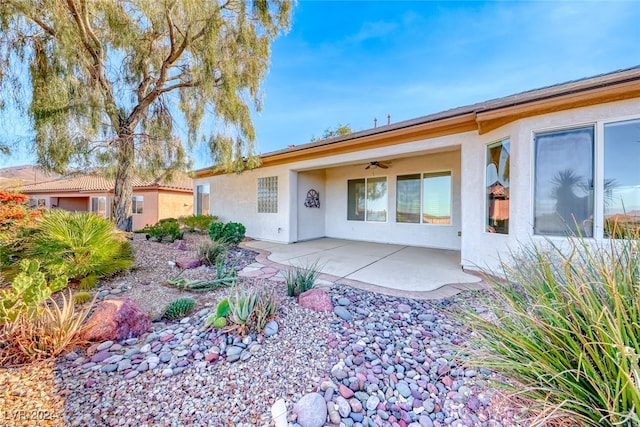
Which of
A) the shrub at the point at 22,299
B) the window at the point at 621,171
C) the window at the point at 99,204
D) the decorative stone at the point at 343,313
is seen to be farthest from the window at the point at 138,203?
the window at the point at 621,171

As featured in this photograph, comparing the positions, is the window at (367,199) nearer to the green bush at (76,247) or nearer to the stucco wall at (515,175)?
the stucco wall at (515,175)

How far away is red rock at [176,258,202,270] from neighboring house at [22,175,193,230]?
42.2 ft

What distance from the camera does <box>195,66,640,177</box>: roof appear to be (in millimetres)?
3990

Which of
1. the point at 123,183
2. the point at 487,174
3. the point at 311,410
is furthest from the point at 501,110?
the point at 123,183

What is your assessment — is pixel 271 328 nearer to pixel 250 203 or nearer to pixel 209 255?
pixel 209 255

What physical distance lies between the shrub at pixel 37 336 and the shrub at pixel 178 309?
0.89 meters

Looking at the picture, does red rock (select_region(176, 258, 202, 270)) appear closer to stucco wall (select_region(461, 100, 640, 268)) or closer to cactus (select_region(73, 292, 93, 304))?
cactus (select_region(73, 292, 93, 304))

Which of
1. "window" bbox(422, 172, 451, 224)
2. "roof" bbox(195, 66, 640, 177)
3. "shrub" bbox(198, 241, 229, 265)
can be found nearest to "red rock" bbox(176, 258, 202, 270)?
"shrub" bbox(198, 241, 229, 265)

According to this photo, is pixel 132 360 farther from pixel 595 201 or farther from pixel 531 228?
pixel 595 201

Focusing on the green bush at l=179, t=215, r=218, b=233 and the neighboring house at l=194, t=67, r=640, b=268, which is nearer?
the neighboring house at l=194, t=67, r=640, b=268

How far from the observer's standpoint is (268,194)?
10688mm

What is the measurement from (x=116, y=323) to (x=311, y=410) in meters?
2.53

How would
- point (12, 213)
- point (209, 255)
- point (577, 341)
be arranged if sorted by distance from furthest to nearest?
point (12, 213) < point (209, 255) < point (577, 341)

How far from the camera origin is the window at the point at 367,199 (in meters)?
9.98
